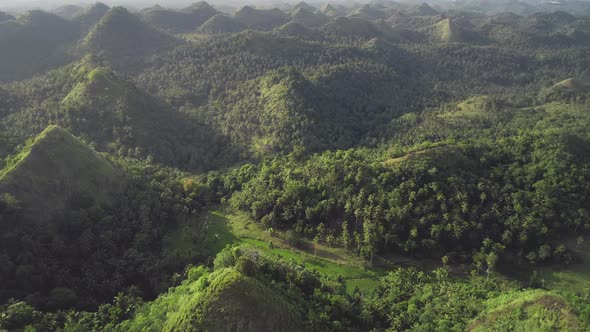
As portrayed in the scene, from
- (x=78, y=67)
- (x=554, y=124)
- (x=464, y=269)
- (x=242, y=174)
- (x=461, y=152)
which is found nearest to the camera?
(x=464, y=269)

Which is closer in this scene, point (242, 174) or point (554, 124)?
point (242, 174)

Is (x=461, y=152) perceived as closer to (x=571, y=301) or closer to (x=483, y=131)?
(x=571, y=301)

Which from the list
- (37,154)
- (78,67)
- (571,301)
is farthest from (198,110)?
(571,301)

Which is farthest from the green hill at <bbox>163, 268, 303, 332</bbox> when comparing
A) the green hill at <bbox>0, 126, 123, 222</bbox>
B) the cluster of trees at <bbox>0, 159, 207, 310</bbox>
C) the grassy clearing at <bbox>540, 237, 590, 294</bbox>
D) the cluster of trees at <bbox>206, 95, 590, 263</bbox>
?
the grassy clearing at <bbox>540, 237, 590, 294</bbox>

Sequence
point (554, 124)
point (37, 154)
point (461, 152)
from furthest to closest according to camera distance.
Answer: point (554, 124)
point (461, 152)
point (37, 154)

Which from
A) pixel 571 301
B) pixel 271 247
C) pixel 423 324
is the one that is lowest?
pixel 271 247

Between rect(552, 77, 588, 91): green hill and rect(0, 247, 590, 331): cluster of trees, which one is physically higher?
rect(552, 77, 588, 91): green hill

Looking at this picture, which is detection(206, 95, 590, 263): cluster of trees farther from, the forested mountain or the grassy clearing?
the grassy clearing
